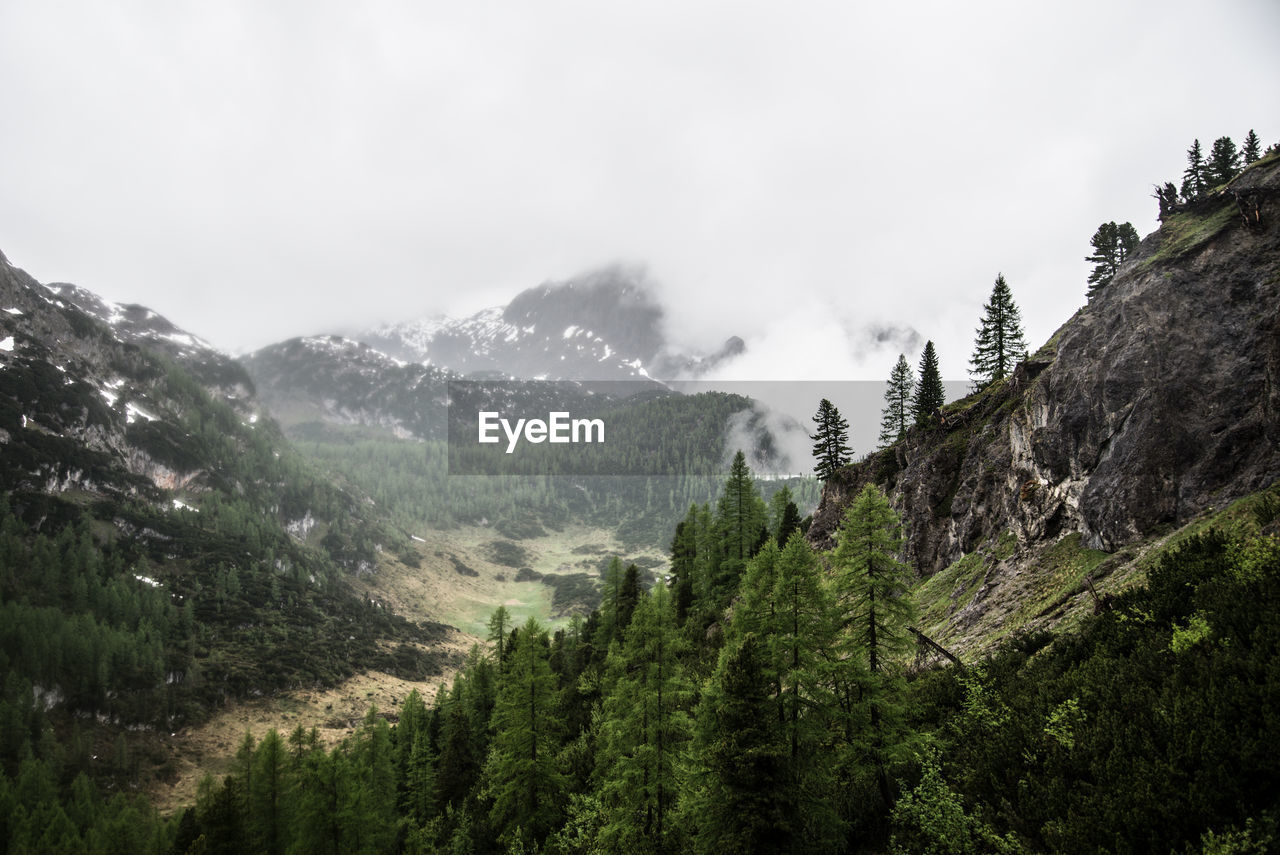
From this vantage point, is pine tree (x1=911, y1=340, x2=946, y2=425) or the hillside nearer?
pine tree (x1=911, y1=340, x2=946, y2=425)

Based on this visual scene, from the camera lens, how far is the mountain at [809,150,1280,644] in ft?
65.7

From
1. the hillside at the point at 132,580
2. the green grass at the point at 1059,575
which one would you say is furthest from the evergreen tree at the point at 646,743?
the hillside at the point at 132,580

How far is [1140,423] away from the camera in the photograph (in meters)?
22.1

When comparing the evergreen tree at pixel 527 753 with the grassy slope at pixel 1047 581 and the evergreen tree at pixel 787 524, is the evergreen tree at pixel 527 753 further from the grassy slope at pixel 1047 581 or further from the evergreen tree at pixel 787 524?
the evergreen tree at pixel 787 524

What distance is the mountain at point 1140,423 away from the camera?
20.0m

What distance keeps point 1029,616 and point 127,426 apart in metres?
246

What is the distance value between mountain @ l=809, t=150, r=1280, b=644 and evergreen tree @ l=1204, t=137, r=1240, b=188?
21.2 metres

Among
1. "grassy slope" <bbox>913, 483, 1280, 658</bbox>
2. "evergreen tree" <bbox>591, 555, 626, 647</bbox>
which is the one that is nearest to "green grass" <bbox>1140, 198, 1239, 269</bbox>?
"grassy slope" <bbox>913, 483, 1280, 658</bbox>

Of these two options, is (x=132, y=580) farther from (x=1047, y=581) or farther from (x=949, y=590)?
(x=1047, y=581)

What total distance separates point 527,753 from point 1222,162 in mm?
68134

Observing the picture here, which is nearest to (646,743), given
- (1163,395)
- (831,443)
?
(1163,395)

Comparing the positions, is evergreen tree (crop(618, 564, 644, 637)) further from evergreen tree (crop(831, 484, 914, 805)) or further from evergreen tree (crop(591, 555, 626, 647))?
evergreen tree (crop(831, 484, 914, 805))

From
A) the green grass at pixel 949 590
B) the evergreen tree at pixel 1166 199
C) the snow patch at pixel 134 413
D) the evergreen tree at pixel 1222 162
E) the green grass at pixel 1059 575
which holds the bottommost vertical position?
the green grass at pixel 949 590

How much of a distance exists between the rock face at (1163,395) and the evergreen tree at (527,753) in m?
27.2
